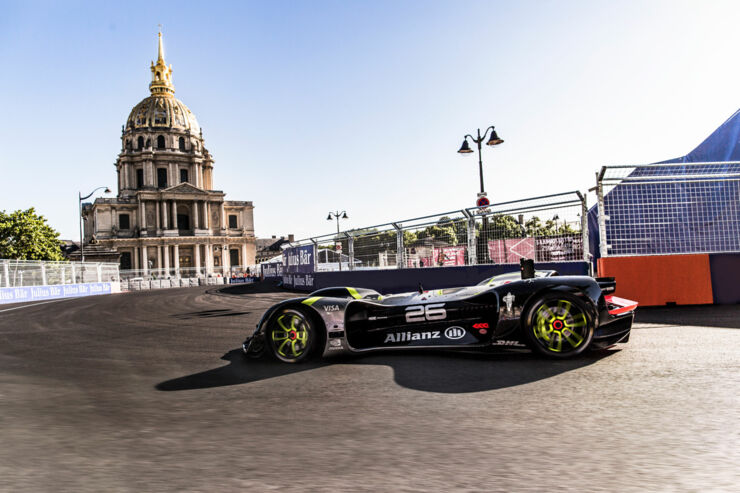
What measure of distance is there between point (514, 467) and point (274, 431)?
141cm

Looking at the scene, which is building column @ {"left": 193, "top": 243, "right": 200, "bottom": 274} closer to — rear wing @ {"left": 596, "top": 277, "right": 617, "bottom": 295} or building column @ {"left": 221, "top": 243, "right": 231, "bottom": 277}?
building column @ {"left": 221, "top": 243, "right": 231, "bottom": 277}

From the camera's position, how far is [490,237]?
430 inches

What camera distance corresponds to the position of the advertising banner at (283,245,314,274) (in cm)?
2045

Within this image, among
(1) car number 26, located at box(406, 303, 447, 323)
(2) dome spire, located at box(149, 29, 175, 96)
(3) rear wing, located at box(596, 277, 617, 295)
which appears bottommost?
(1) car number 26, located at box(406, 303, 447, 323)

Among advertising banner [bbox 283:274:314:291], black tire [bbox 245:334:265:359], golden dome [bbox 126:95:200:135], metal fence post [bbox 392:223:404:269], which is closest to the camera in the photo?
black tire [bbox 245:334:265:359]

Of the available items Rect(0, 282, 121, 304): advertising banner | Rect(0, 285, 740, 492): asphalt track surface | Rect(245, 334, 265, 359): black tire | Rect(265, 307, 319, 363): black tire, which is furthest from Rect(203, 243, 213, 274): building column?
Rect(265, 307, 319, 363): black tire

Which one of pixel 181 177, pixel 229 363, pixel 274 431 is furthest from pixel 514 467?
pixel 181 177

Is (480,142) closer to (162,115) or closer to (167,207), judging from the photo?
(167,207)

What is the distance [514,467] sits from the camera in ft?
7.57

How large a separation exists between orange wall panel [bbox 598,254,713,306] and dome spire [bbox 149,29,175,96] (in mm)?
114663

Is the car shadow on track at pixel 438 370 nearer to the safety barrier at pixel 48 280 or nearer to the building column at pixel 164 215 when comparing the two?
the safety barrier at pixel 48 280

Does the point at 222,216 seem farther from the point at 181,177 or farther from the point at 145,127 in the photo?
the point at 145,127

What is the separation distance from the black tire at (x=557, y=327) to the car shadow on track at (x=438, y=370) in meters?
0.12

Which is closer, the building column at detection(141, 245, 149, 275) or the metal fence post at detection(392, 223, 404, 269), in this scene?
the metal fence post at detection(392, 223, 404, 269)
